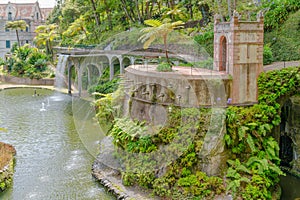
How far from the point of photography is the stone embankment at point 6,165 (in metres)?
16.7

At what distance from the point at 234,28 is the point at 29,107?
21.7 metres

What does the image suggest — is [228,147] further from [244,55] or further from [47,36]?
[47,36]

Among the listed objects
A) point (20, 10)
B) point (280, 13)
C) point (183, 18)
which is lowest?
point (280, 13)

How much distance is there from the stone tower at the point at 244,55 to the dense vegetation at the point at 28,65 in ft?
108

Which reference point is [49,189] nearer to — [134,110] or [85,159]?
[85,159]

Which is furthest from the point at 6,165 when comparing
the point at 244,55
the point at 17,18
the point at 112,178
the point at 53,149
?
the point at 17,18

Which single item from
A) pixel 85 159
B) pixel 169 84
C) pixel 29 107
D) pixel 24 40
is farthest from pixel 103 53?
pixel 24 40

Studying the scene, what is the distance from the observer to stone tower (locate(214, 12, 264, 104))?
1678 centimetres

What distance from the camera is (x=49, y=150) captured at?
71.3 feet

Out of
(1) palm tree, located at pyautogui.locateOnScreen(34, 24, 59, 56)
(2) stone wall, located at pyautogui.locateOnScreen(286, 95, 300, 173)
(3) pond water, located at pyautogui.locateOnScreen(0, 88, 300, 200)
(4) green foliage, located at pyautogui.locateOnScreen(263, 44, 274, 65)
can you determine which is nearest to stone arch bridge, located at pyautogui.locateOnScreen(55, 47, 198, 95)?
(3) pond water, located at pyautogui.locateOnScreen(0, 88, 300, 200)

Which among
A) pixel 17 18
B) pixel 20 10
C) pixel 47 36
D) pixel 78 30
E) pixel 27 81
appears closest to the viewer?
pixel 27 81

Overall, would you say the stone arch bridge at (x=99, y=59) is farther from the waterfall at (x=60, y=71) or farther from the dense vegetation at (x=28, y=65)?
the dense vegetation at (x=28, y=65)

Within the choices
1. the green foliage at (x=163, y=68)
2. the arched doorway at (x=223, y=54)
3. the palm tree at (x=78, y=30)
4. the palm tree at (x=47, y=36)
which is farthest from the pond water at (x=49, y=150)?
the palm tree at (x=47, y=36)

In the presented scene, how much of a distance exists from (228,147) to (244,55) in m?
4.16
